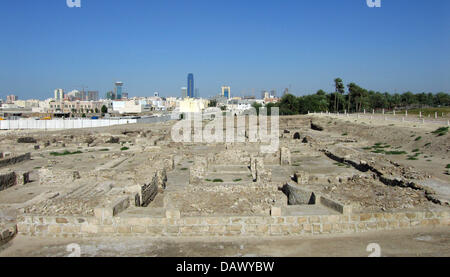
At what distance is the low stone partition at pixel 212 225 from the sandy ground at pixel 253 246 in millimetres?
140

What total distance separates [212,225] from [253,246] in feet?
3.02

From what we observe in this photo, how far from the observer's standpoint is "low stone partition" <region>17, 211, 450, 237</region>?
725cm

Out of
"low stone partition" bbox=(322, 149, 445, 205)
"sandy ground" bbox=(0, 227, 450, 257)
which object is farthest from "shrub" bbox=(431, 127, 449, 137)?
"sandy ground" bbox=(0, 227, 450, 257)

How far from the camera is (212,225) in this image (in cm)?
724

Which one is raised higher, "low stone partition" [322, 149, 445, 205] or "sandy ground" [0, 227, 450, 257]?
"low stone partition" [322, 149, 445, 205]

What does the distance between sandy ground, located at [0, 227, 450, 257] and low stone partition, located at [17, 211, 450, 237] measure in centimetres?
14

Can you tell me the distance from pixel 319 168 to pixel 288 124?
31.5 metres

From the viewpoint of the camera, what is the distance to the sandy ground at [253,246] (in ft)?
21.5

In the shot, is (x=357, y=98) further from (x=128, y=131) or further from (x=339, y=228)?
(x=339, y=228)

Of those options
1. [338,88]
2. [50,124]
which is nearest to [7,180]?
[50,124]

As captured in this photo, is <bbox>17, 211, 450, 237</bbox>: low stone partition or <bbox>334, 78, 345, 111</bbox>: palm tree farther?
<bbox>334, 78, 345, 111</bbox>: palm tree

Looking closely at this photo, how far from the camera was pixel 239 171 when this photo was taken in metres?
13.9

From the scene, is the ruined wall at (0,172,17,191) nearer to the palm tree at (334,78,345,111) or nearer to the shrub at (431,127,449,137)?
the shrub at (431,127,449,137)
